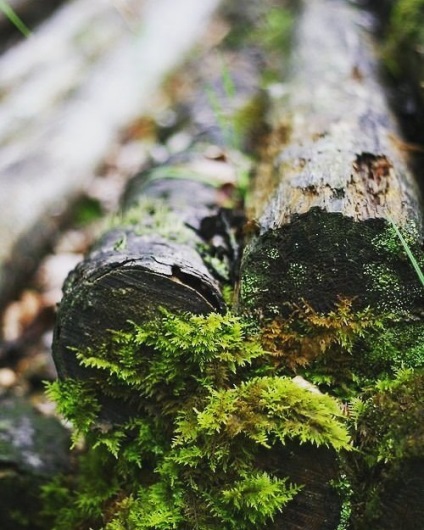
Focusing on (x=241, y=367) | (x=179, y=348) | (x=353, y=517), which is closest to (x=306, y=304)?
(x=241, y=367)

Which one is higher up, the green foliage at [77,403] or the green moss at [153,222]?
the green moss at [153,222]

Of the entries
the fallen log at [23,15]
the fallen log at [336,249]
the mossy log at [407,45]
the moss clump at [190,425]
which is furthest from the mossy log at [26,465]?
the fallen log at [23,15]

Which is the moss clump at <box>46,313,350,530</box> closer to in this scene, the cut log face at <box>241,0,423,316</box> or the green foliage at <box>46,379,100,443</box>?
the green foliage at <box>46,379,100,443</box>

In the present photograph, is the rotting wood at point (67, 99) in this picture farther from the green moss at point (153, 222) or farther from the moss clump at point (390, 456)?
the moss clump at point (390, 456)

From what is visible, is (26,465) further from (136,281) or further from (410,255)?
(410,255)

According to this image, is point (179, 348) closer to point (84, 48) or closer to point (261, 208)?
point (261, 208)

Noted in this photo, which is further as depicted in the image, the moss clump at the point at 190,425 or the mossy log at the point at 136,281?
the mossy log at the point at 136,281

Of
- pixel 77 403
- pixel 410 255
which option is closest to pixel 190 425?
pixel 77 403
